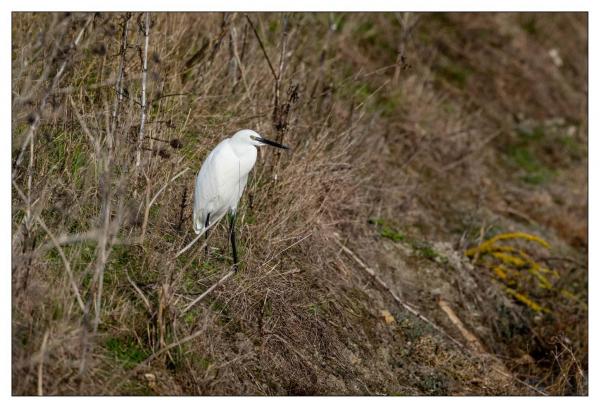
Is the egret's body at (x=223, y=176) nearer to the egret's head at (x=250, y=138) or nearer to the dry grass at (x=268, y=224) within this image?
the egret's head at (x=250, y=138)

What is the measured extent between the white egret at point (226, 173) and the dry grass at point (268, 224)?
0.14 metres

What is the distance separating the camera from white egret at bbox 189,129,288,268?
13.1 feet

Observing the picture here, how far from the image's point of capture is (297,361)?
12.6ft

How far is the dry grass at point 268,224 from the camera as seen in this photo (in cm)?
334

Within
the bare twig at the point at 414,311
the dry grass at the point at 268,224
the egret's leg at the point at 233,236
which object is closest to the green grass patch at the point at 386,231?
the dry grass at the point at 268,224

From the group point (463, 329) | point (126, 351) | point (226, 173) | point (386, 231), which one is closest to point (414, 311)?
point (463, 329)

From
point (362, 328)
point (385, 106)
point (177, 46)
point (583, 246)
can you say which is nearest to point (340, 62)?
point (385, 106)

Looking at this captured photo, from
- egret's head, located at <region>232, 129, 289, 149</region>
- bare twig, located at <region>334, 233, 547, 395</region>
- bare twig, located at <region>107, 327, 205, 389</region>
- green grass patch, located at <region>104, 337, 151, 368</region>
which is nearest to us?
bare twig, located at <region>107, 327, 205, 389</region>

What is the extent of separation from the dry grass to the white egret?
0.46ft

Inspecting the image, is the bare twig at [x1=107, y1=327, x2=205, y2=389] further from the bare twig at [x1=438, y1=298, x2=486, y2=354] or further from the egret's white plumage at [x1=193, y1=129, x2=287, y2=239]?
the bare twig at [x1=438, y1=298, x2=486, y2=354]

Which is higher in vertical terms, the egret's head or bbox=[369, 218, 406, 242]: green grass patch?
the egret's head

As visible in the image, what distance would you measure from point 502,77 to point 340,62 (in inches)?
128

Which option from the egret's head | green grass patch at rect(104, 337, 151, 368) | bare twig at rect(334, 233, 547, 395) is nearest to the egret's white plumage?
the egret's head

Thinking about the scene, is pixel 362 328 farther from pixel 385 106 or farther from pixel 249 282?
pixel 385 106
